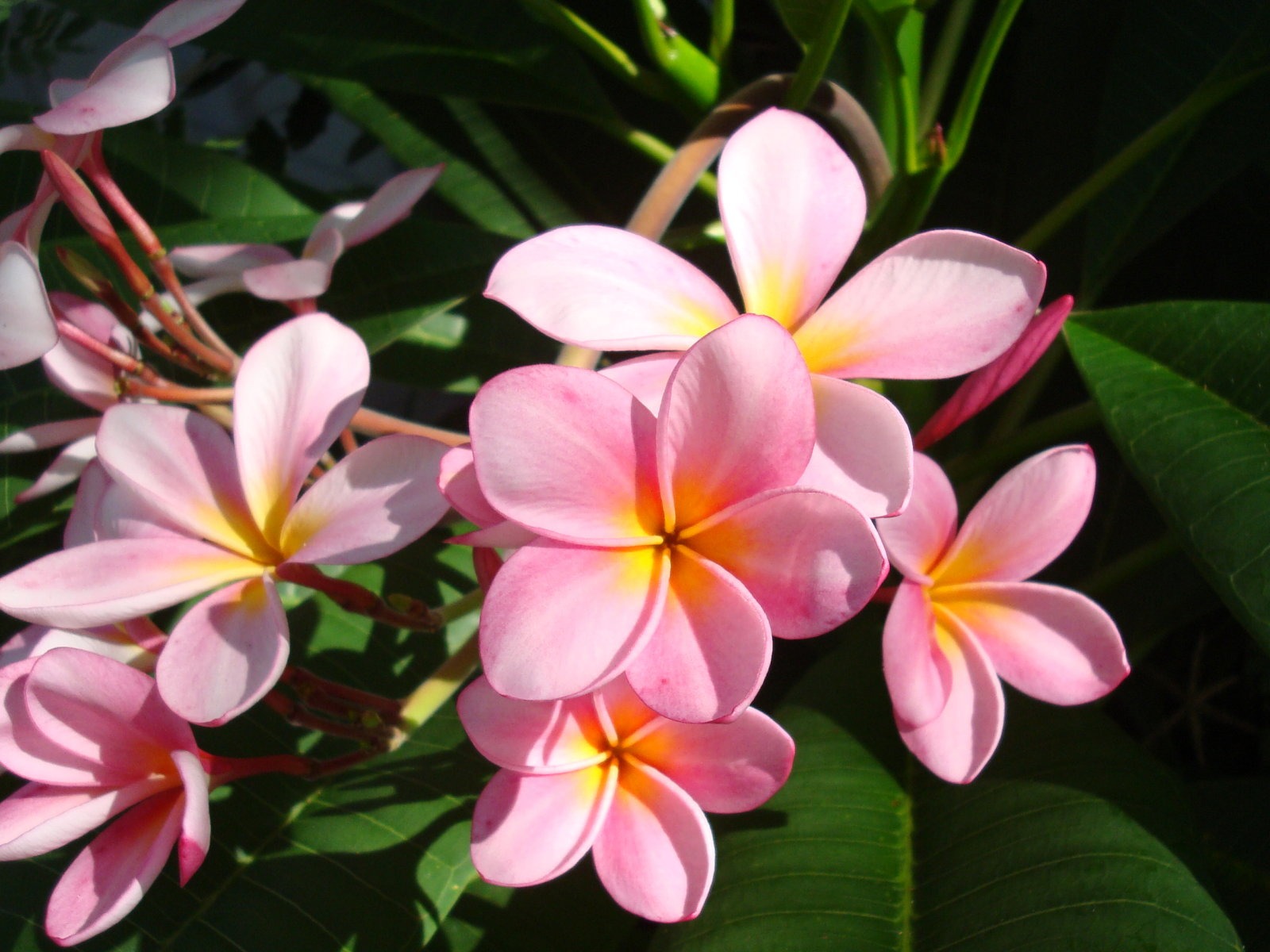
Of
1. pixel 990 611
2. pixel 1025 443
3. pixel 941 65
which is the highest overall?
pixel 941 65

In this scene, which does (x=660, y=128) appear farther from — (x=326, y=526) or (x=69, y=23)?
(x=326, y=526)

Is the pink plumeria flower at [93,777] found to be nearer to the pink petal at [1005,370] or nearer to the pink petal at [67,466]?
the pink petal at [67,466]

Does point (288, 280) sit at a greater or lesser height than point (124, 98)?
lesser

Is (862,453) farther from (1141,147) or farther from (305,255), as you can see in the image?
(1141,147)

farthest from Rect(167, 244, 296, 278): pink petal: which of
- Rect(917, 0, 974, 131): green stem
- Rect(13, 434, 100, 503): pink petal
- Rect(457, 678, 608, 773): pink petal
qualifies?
Rect(917, 0, 974, 131): green stem

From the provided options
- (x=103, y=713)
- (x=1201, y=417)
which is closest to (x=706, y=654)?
(x=103, y=713)

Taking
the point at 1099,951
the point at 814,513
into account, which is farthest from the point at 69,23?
the point at 1099,951
